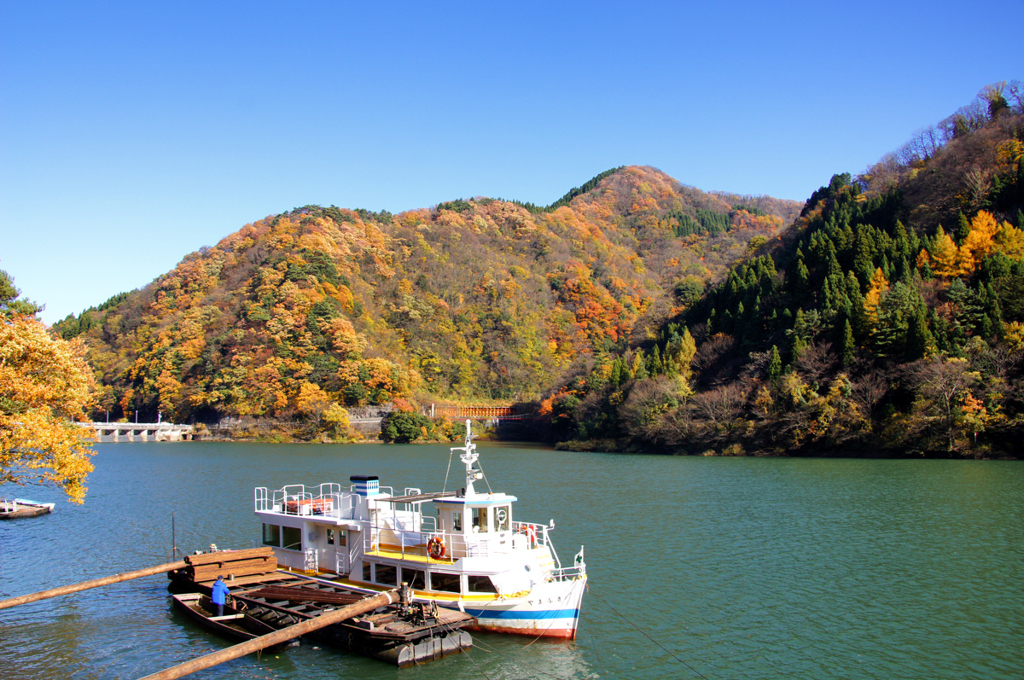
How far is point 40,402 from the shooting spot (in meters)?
21.1

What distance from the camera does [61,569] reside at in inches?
1163

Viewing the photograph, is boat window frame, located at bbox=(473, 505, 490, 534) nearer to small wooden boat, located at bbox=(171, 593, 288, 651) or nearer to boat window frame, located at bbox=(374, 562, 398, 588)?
boat window frame, located at bbox=(374, 562, 398, 588)

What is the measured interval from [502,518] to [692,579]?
28.6 ft

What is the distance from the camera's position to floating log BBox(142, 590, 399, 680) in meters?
15.2

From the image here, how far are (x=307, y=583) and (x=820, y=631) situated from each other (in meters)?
16.1

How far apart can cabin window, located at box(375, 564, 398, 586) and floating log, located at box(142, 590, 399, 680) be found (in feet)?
5.78

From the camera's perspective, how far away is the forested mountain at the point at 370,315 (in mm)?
117688

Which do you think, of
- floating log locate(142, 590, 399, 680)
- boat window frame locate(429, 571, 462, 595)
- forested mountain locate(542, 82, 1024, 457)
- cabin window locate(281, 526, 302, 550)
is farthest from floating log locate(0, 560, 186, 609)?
forested mountain locate(542, 82, 1024, 457)

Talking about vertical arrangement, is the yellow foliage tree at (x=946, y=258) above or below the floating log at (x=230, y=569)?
above

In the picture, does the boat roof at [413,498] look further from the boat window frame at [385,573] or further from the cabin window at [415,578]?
the cabin window at [415,578]

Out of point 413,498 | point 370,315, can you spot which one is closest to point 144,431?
point 370,315

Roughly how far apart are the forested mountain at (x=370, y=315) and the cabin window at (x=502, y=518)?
9091cm

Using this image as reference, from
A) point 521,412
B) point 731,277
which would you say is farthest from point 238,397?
point 731,277

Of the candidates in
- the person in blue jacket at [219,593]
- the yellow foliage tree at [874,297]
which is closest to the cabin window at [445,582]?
the person in blue jacket at [219,593]
